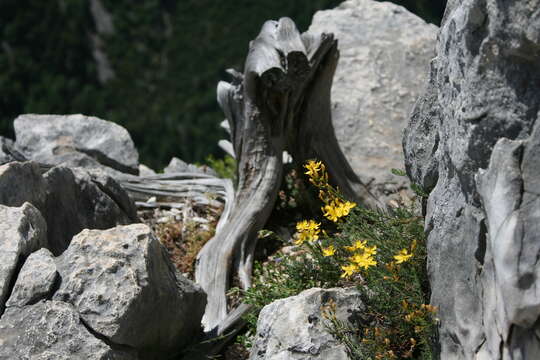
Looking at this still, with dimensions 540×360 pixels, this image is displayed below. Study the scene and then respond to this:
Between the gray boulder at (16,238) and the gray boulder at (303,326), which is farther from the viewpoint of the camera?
the gray boulder at (16,238)

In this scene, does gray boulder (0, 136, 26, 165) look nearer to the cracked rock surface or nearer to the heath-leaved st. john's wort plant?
the cracked rock surface

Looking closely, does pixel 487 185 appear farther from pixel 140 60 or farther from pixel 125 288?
pixel 140 60

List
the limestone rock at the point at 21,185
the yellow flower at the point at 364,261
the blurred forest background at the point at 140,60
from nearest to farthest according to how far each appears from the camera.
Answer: the yellow flower at the point at 364,261
the limestone rock at the point at 21,185
the blurred forest background at the point at 140,60

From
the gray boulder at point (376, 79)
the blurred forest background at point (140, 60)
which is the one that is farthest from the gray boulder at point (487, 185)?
the blurred forest background at point (140, 60)

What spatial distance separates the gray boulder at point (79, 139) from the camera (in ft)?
25.5

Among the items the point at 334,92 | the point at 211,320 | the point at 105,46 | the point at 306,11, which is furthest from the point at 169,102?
the point at 211,320

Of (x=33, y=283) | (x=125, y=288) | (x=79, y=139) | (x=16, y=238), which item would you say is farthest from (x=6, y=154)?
(x=125, y=288)

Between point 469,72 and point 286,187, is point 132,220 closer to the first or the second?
point 286,187

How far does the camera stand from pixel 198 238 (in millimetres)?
6660

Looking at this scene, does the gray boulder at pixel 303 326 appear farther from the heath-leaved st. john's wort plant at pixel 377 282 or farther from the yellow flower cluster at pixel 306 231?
the yellow flower cluster at pixel 306 231

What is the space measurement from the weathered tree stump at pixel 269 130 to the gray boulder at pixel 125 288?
114 cm

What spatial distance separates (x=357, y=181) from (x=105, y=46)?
3662 centimetres

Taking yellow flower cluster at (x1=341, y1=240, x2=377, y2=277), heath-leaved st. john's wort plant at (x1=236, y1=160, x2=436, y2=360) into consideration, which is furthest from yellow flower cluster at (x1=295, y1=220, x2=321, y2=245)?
yellow flower cluster at (x1=341, y1=240, x2=377, y2=277)

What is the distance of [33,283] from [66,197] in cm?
124
